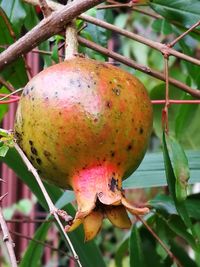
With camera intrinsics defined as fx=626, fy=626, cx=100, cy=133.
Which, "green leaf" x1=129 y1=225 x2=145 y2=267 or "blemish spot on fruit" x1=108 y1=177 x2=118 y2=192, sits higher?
"blemish spot on fruit" x1=108 y1=177 x2=118 y2=192

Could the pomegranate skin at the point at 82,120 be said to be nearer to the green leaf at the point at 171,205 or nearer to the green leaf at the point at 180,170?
the green leaf at the point at 180,170

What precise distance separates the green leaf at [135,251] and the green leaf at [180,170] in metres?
0.40

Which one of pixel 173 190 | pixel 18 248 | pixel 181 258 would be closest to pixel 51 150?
pixel 173 190

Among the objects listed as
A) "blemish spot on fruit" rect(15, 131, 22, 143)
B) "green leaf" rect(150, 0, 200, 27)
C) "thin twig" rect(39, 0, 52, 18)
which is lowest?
"blemish spot on fruit" rect(15, 131, 22, 143)

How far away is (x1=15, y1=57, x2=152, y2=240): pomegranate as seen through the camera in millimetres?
637

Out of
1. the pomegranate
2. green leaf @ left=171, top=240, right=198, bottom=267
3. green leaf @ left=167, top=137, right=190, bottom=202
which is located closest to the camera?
the pomegranate

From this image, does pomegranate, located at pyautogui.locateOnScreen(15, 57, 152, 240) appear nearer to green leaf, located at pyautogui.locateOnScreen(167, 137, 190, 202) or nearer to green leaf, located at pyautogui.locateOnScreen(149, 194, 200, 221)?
green leaf, located at pyautogui.locateOnScreen(167, 137, 190, 202)

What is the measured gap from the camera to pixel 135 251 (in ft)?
3.76

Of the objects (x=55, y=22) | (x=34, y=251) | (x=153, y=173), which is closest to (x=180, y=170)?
(x=55, y=22)

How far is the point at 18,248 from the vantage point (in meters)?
2.68

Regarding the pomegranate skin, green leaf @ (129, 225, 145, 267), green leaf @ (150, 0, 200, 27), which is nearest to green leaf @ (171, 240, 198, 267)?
green leaf @ (129, 225, 145, 267)

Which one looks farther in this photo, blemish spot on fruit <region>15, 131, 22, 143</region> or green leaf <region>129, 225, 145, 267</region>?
green leaf <region>129, 225, 145, 267</region>

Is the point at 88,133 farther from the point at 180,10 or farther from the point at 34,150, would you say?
the point at 180,10

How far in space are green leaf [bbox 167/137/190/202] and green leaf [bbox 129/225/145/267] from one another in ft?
1.30
